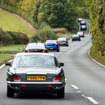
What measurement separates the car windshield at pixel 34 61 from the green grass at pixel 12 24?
313 ft

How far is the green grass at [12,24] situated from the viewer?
113438mm

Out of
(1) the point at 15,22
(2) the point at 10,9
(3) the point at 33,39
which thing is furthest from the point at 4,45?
(2) the point at 10,9

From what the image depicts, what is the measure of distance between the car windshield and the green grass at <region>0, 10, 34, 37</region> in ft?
313

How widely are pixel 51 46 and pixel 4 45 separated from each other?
15860 mm

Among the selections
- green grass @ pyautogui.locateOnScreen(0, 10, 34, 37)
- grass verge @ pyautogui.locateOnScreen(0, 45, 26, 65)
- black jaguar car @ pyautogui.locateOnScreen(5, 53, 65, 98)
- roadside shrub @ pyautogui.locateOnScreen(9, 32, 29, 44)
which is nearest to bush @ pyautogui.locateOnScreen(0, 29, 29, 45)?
roadside shrub @ pyautogui.locateOnScreen(9, 32, 29, 44)

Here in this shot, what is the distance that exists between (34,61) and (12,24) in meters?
109

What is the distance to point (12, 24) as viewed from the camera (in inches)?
4776

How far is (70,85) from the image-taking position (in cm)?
1705

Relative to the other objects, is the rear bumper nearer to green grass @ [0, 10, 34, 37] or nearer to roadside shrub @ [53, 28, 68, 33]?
roadside shrub @ [53, 28, 68, 33]

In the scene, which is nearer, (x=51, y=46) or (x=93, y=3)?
(x=93, y=3)

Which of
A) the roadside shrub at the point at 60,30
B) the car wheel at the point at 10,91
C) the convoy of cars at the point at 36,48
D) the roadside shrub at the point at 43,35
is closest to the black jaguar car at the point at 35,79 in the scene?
the car wheel at the point at 10,91

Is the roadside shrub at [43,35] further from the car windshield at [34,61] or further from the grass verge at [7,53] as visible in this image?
the car windshield at [34,61]

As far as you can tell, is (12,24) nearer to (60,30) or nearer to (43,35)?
(60,30)

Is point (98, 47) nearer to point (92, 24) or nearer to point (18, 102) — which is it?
point (92, 24)
